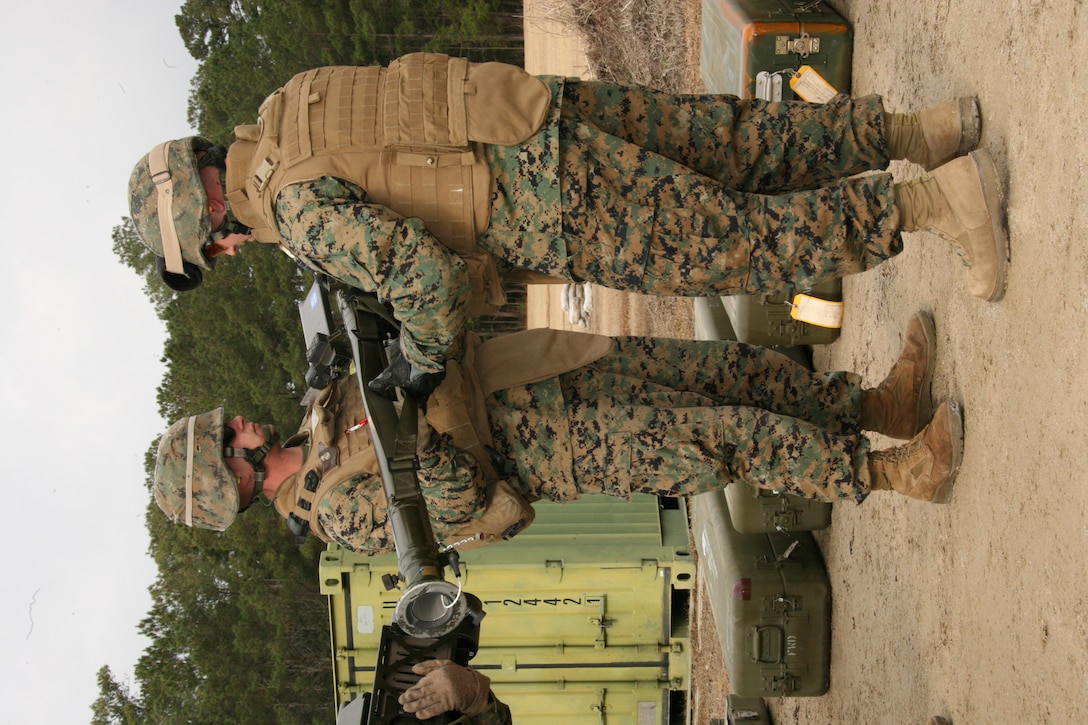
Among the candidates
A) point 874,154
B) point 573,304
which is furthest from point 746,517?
point 573,304

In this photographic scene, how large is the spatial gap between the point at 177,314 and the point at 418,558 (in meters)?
22.6

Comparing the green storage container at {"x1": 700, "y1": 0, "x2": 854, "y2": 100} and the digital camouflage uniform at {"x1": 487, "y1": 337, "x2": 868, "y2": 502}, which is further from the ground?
the green storage container at {"x1": 700, "y1": 0, "x2": 854, "y2": 100}

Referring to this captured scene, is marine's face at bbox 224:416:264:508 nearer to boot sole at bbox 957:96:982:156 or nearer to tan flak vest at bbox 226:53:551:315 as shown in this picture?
tan flak vest at bbox 226:53:551:315

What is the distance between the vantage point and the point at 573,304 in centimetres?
1128

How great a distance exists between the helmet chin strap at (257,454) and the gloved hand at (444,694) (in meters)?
0.94

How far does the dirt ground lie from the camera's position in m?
2.38

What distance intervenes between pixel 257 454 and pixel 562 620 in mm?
4037

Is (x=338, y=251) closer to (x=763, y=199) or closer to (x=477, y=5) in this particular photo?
(x=763, y=199)

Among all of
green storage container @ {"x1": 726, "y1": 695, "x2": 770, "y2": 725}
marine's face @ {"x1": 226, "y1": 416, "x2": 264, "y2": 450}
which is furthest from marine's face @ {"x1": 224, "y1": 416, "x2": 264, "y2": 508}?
green storage container @ {"x1": 726, "y1": 695, "x2": 770, "y2": 725}

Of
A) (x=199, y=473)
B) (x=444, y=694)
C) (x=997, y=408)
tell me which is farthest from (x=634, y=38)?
(x=444, y=694)

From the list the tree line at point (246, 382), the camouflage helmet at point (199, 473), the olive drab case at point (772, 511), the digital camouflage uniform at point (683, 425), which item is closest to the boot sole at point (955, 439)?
the digital camouflage uniform at point (683, 425)

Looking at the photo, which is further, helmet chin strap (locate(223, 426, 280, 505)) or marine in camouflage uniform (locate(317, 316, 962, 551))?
helmet chin strap (locate(223, 426, 280, 505))

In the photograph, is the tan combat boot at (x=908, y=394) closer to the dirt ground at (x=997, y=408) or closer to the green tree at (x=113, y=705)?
the dirt ground at (x=997, y=408)

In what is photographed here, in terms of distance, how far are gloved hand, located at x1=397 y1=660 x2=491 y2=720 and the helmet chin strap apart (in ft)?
3.08
